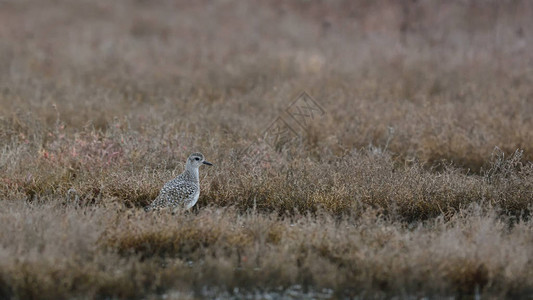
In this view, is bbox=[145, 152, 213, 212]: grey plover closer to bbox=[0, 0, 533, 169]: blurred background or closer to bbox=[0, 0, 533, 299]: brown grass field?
bbox=[0, 0, 533, 299]: brown grass field

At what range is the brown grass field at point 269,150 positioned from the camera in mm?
5703

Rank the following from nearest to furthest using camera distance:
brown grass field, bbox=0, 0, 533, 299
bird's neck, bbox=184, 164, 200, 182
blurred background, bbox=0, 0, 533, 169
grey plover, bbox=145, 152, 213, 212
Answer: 1. brown grass field, bbox=0, 0, 533, 299
2. grey plover, bbox=145, 152, 213, 212
3. bird's neck, bbox=184, 164, 200, 182
4. blurred background, bbox=0, 0, 533, 169

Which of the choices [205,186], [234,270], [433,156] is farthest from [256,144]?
[234,270]

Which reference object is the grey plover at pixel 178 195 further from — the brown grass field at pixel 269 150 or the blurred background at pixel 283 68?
the blurred background at pixel 283 68

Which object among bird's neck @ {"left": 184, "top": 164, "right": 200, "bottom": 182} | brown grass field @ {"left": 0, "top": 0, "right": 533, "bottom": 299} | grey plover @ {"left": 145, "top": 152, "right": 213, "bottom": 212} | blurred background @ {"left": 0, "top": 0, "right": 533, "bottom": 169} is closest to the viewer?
brown grass field @ {"left": 0, "top": 0, "right": 533, "bottom": 299}

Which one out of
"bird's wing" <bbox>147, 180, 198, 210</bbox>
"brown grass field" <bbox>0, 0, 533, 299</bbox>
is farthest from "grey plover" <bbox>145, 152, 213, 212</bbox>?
"brown grass field" <bbox>0, 0, 533, 299</bbox>

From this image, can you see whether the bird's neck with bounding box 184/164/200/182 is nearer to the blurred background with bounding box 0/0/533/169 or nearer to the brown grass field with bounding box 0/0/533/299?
the brown grass field with bounding box 0/0/533/299

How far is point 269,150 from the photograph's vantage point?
8.89m

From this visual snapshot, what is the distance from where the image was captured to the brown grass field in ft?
18.7

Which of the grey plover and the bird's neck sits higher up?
the bird's neck

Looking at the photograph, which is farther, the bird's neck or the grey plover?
the bird's neck

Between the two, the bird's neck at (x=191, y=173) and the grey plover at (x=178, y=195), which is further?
the bird's neck at (x=191, y=173)

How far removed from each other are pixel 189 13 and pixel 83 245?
16079 mm

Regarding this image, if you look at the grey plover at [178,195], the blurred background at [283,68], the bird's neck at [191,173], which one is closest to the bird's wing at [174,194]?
the grey plover at [178,195]
